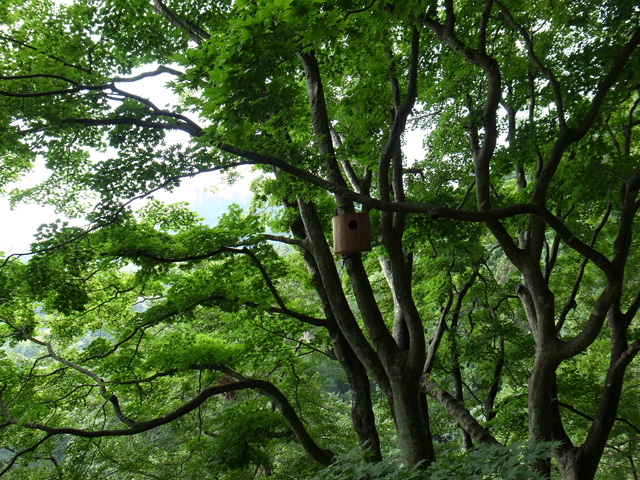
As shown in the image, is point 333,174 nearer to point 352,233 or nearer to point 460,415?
point 352,233

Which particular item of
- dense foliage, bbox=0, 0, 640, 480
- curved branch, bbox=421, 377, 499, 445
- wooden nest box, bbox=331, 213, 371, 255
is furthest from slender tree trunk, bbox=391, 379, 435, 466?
wooden nest box, bbox=331, 213, 371, 255

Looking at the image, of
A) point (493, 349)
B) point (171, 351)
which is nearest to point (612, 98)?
point (493, 349)

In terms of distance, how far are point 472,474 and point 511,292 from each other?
6563mm

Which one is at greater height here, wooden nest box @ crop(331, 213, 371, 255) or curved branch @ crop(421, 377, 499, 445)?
wooden nest box @ crop(331, 213, 371, 255)

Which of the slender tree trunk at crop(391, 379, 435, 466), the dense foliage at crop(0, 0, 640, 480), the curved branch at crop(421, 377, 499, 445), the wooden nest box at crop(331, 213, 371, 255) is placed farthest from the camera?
the curved branch at crop(421, 377, 499, 445)

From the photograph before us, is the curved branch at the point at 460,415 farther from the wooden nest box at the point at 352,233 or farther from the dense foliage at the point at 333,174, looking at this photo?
the wooden nest box at the point at 352,233

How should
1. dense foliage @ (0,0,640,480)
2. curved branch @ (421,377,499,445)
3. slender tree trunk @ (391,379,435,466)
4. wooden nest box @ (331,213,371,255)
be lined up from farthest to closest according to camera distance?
curved branch @ (421,377,499,445) → wooden nest box @ (331,213,371,255) → slender tree trunk @ (391,379,435,466) → dense foliage @ (0,0,640,480)

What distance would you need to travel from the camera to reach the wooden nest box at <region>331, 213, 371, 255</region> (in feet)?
13.0

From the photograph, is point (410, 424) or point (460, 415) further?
point (460, 415)

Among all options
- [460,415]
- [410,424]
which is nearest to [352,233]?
[410,424]

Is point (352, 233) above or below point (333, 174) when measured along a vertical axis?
below

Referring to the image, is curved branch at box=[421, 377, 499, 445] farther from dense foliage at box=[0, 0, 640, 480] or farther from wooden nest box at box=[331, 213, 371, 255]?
wooden nest box at box=[331, 213, 371, 255]

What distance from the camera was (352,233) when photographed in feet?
13.0

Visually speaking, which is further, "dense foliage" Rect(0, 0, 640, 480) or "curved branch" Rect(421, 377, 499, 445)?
"curved branch" Rect(421, 377, 499, 445)
